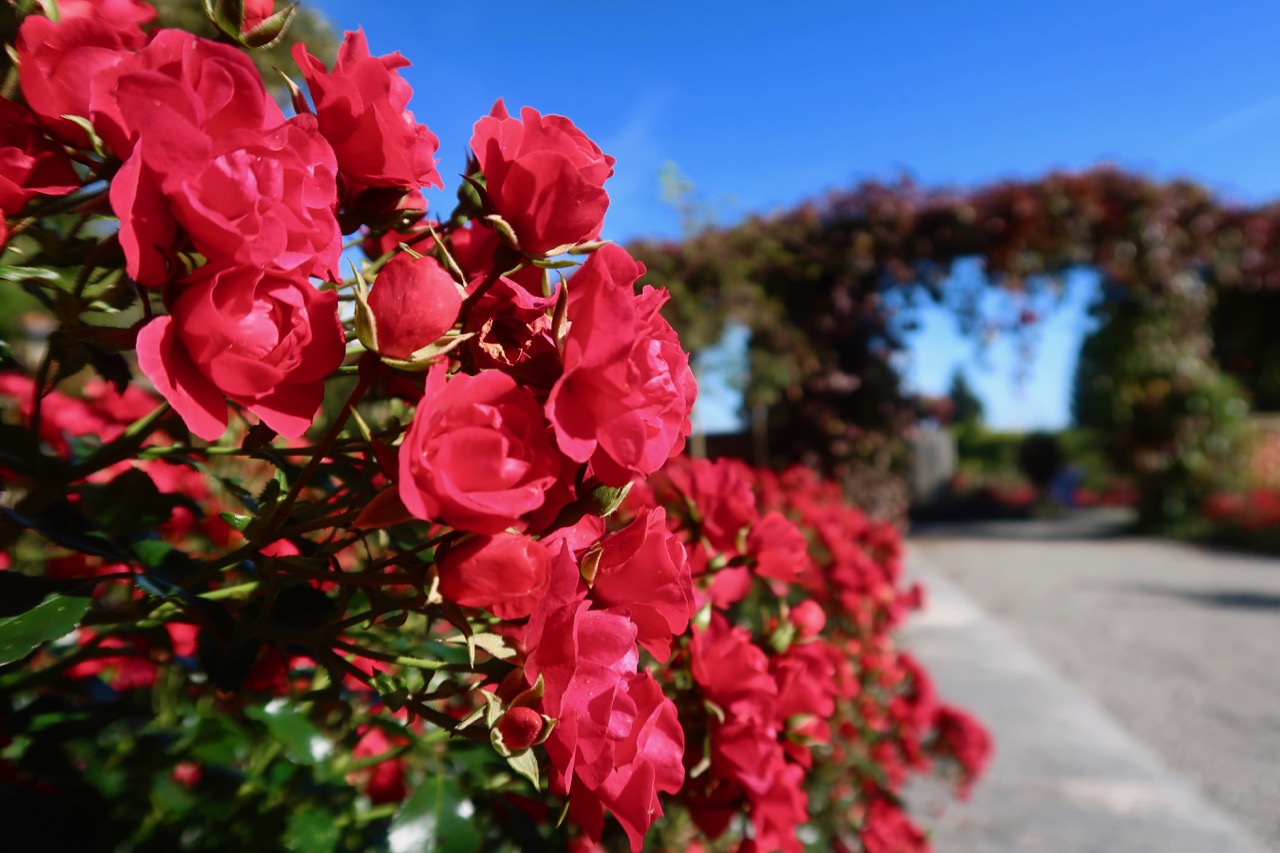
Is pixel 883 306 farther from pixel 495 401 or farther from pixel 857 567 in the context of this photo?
pixel 495 401

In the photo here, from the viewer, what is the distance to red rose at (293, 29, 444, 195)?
0.50 m

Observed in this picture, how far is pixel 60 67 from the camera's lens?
49 cm

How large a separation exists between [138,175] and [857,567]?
1.78 metres

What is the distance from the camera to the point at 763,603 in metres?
Answer: 2.02

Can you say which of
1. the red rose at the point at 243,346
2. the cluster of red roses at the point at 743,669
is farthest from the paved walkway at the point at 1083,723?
the red rose at the point at 243,346

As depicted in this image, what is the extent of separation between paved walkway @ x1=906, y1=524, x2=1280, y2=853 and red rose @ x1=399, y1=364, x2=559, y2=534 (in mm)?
2780

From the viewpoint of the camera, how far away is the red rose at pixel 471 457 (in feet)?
1.33

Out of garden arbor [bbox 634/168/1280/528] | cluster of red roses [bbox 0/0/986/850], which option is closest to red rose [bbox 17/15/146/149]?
cluster of red roses [bbox 0/0/986/850]

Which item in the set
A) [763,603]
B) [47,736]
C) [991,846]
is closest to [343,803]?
[47,736]

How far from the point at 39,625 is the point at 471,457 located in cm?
32

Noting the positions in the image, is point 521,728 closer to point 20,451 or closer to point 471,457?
point 471,457

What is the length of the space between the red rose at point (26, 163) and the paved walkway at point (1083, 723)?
291 cm

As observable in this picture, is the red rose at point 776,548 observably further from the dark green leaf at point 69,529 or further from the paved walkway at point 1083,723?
the paved walkway at point 1083,723

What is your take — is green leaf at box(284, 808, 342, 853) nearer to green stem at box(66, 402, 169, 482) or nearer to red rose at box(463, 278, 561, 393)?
green stem at box(66, 402, 169, 482)
